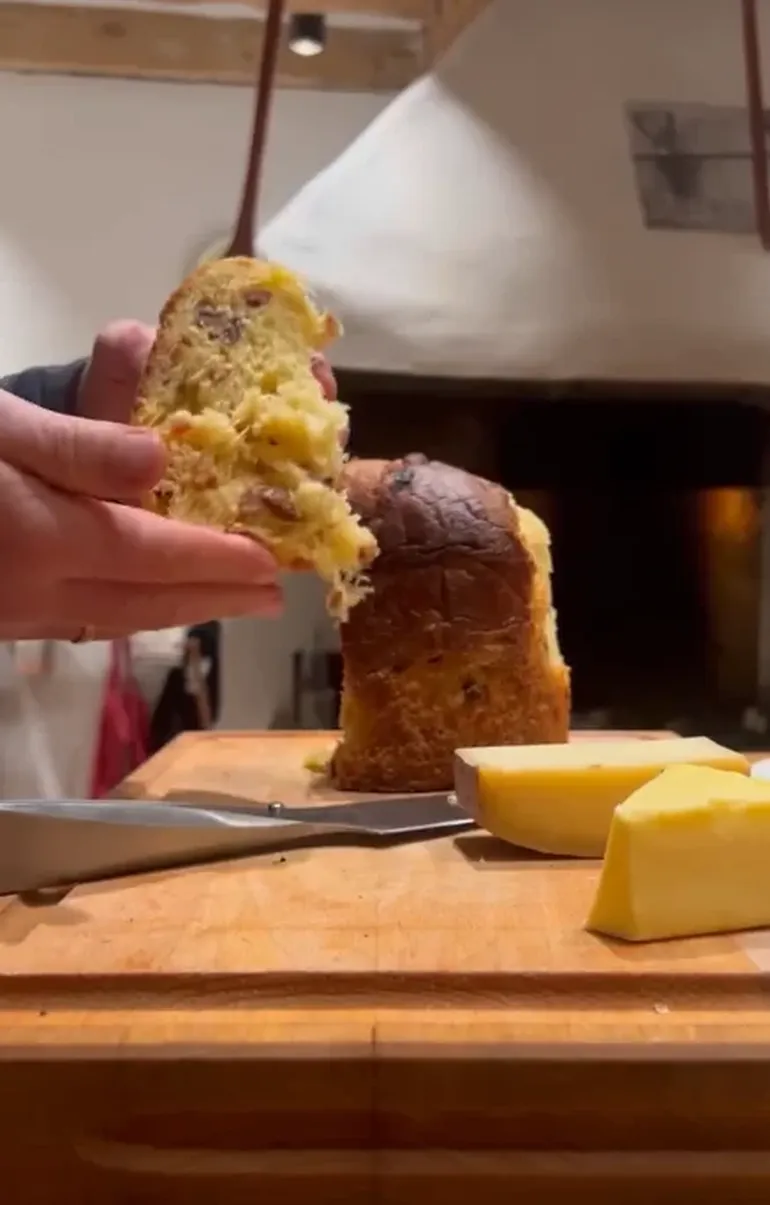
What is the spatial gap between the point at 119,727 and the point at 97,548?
1.39m

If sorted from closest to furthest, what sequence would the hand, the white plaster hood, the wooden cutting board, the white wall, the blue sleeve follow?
the wooden cutting board
the hand
the blue sleeve
the white plaster hood
the white wall

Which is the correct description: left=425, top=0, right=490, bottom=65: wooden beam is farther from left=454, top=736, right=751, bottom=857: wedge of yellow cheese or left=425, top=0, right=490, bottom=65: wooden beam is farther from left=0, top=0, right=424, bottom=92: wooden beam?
left=454, top=736, right=751, bottom=857: wedge of yellow cheese

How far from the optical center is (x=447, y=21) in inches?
88.0

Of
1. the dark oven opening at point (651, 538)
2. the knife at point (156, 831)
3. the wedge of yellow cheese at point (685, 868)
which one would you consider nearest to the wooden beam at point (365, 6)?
the dark oven opening at point (651, 538)

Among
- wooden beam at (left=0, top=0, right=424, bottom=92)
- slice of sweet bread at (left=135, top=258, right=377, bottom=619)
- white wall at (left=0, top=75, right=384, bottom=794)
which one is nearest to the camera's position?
slice of sweet bread at (left=135, top=258, right=377, bottom=619)

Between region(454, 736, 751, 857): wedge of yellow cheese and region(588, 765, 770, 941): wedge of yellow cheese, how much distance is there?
0.38 feet

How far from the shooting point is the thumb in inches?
28.4

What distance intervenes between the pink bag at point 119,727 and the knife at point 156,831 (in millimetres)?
1269

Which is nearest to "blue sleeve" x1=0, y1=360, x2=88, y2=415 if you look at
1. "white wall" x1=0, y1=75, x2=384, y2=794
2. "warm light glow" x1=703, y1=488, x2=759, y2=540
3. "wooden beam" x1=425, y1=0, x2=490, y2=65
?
"wooden beam" x1=425, y1=0, x2=490, y2=65

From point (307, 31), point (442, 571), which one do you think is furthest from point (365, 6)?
point (442, 571)

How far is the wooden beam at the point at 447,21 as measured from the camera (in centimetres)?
214

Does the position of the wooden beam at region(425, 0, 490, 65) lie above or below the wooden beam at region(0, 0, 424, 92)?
below

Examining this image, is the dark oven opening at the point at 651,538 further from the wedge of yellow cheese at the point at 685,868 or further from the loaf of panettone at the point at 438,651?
the wedge of yellow cheese at the point at 685,868

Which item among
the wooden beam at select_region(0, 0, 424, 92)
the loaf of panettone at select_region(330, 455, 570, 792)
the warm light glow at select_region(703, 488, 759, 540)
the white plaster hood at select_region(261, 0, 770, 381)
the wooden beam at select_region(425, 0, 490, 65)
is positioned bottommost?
the loaf of panettone at select_region(330, 455, 570, 792)
